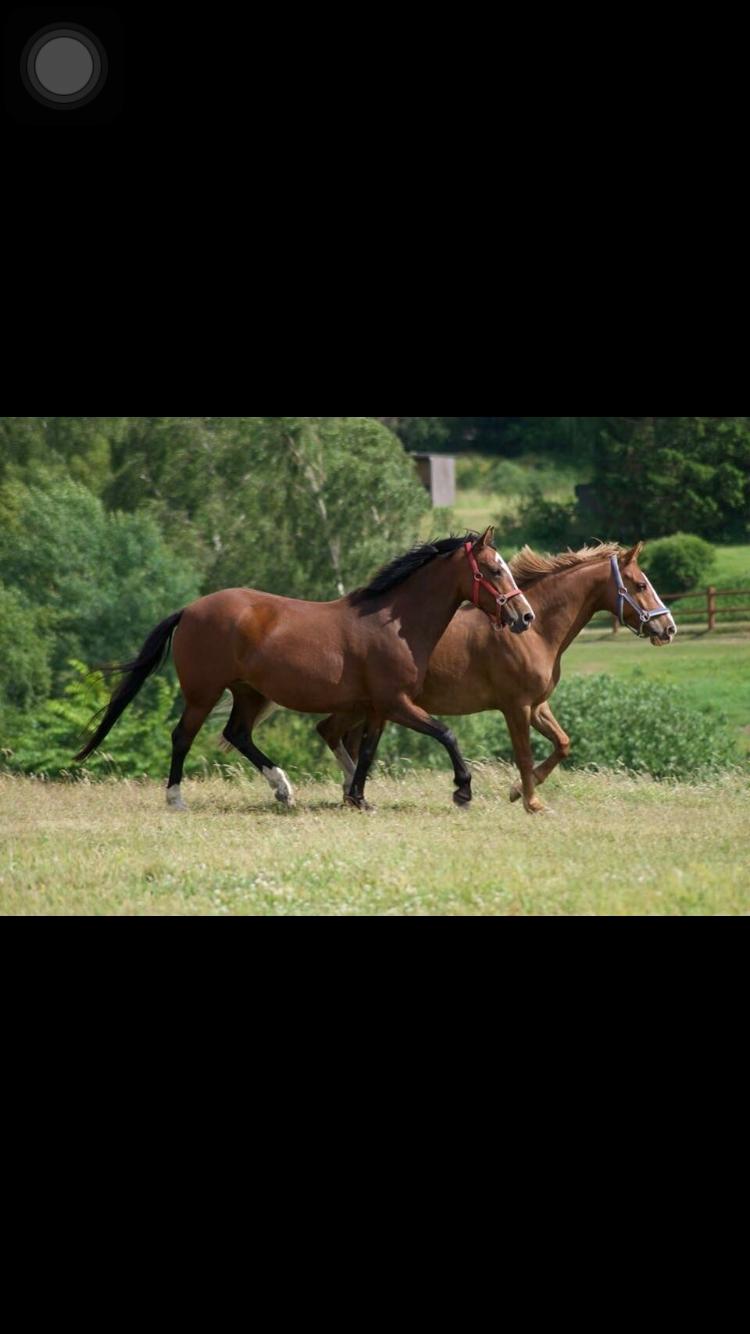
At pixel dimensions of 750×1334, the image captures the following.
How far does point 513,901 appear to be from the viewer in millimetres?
6898

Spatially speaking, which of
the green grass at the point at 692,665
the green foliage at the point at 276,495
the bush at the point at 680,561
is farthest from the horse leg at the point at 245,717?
the green foliage at the point at 276,495

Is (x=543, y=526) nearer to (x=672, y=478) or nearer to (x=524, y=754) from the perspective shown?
(x=672, y=478)

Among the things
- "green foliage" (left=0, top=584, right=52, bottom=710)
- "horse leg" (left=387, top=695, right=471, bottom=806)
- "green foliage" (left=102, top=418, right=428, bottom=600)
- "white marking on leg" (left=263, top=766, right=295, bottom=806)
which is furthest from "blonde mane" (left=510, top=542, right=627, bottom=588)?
"green foliage" (left=0, top=584, right=52, bottom=710)

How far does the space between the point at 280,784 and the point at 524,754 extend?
61.9 inches

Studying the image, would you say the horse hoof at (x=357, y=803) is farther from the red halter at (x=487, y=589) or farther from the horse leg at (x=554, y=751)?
the red halter at (x=487, y=589)

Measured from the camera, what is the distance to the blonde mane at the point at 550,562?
984 centimetres

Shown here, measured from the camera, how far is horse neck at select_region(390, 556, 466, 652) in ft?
31.0

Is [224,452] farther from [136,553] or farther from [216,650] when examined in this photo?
[216,650]

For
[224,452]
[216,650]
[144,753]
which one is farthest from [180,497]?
[216,650]

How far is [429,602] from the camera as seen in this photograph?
9469 millimetres

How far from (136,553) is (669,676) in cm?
651

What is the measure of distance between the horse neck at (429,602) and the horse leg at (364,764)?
0.59m
